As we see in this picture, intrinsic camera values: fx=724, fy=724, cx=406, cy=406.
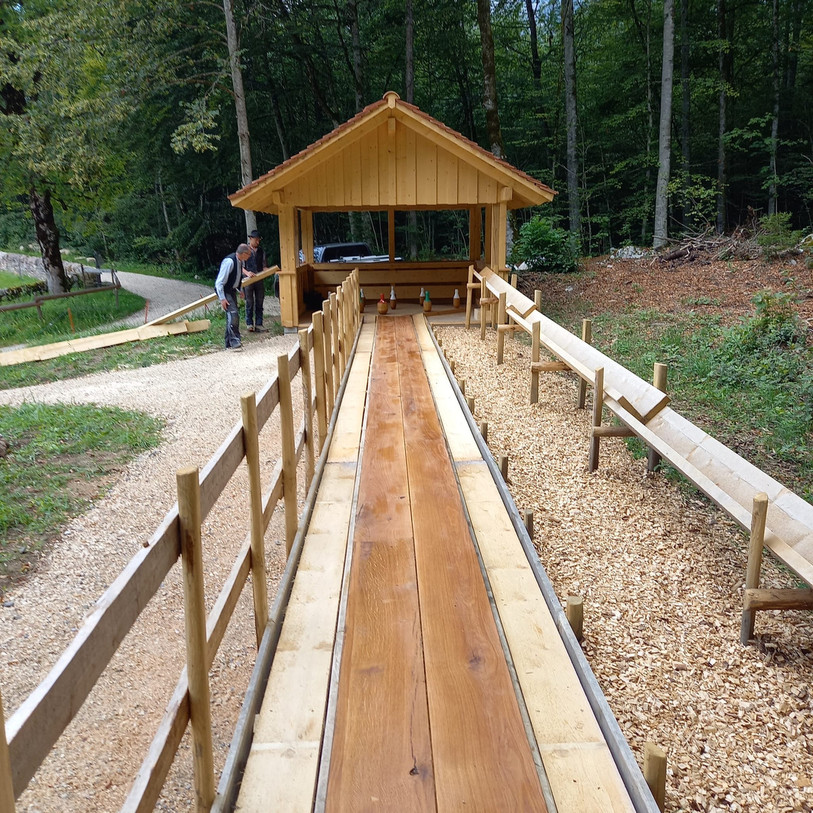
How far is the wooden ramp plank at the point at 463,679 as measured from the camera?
2.21 m

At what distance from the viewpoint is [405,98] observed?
1078 inches

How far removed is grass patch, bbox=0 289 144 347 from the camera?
18172 mm

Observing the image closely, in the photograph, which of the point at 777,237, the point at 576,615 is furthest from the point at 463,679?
the point at 777,237

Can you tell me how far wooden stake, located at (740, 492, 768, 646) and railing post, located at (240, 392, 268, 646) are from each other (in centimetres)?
233

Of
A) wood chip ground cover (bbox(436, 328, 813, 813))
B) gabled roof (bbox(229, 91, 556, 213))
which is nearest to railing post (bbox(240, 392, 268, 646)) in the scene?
wood chip ground cover (bbox(436, 328, 813, 813))

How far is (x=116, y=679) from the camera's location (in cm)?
389

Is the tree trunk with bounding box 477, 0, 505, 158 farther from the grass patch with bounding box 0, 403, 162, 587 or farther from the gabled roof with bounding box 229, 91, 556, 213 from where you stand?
the grass patch with bounding box 0, 403, 162, 587

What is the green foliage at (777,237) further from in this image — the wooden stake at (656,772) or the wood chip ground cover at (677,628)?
the wooden stake at (656,772)

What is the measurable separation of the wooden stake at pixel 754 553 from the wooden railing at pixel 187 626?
235 centimetres

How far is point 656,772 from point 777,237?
15661mm

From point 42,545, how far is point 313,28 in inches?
976

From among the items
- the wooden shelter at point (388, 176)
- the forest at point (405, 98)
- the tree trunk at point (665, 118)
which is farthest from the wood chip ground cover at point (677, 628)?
the tree trunk at point (665, 118)

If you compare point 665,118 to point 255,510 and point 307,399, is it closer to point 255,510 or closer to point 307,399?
point 307,399

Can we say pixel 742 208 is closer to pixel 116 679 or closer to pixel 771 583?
pixel 771 583
